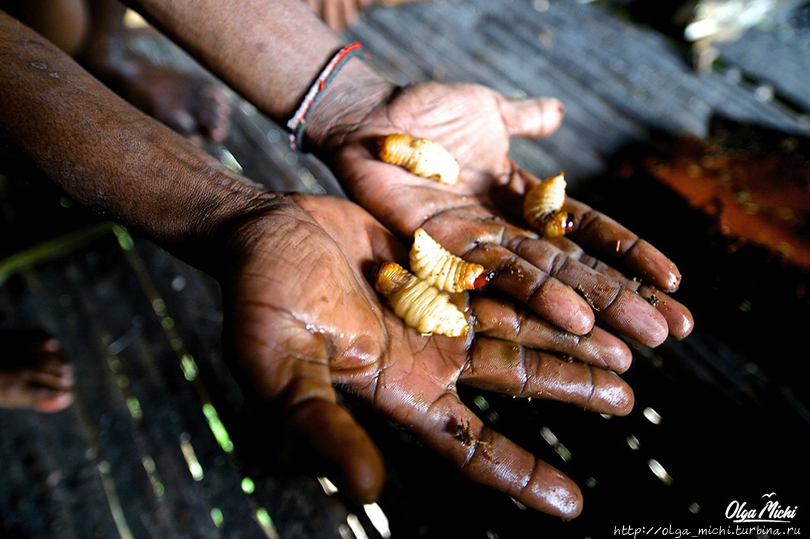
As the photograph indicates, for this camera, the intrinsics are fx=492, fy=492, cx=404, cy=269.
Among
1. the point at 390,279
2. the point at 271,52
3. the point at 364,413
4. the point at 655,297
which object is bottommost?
the point at 364,413

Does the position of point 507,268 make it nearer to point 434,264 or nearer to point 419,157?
point 434,264

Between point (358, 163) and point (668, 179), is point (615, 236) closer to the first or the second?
point (358, 163)

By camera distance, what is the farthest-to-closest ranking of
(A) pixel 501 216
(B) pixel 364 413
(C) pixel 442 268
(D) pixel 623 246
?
(B) pixel 364 413, (A) pixel 501 216, (D) pixel 623 246, (C) pixel 442 268

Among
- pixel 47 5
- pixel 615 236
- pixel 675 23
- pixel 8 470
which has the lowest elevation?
pixel 8 470

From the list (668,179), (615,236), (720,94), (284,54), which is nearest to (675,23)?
(720,94)

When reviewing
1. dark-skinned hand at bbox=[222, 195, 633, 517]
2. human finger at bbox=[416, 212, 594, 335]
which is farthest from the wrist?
human finger at bbox=[416, 212, 594, 335]

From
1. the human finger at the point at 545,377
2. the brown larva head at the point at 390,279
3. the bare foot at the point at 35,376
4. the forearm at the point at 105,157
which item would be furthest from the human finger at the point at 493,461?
the bare foot at the point at 35,376

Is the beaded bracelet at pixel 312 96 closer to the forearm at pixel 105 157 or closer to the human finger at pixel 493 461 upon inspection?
the forearm at pixel 105 157

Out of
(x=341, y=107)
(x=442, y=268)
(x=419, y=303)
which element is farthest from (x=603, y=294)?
(x=341, y=107)
